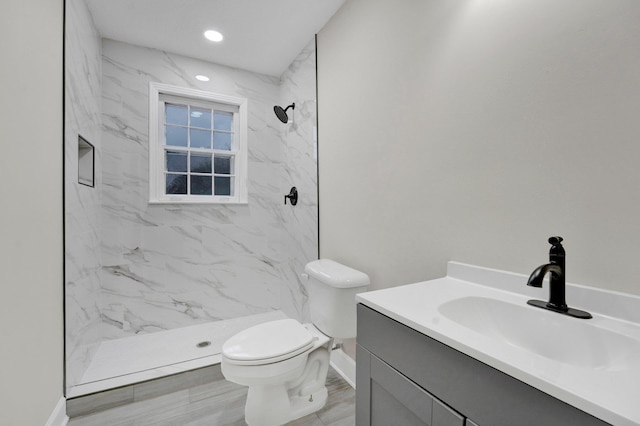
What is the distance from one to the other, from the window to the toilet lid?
1.63m

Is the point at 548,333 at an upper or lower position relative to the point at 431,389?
upper

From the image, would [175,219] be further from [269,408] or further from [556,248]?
[556,248]

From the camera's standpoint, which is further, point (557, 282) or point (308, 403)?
point (308, 403)

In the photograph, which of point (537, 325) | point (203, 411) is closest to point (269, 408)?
point (203, 411)

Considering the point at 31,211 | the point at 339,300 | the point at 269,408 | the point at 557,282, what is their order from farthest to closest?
the point at 339,300
the point at 269,408
the point at 31,211
the point at 557,282

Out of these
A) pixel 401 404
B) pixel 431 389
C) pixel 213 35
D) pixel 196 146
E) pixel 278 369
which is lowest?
pixel 278 369

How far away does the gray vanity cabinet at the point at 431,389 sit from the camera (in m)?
0.52

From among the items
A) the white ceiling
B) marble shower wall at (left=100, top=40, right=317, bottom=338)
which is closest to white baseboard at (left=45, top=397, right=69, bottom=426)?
marble shower wall at (left=100, top=40, right=317, bottom=338)

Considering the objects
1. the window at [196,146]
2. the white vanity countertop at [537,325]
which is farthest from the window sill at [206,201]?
the white vanity countertop at [537,325]

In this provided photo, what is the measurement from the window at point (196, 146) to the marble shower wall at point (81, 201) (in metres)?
0.44

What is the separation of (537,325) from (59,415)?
227cm

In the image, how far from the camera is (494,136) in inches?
42.0

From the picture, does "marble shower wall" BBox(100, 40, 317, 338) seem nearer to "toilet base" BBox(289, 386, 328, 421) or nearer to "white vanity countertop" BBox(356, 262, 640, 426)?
"toilet base" BBox(289, 386, 328, 421)

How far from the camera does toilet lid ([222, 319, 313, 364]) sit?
4.50 ft
